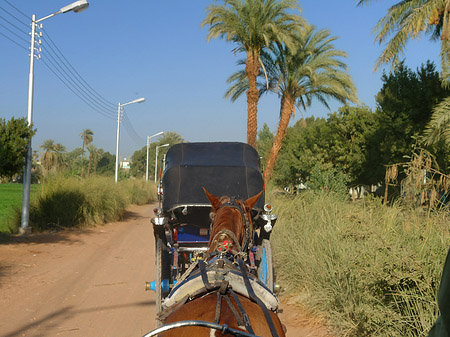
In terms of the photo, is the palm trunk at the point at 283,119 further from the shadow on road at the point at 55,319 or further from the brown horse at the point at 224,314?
the brown horse at the point at 224,314

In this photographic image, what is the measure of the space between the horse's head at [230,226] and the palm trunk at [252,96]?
16.7m

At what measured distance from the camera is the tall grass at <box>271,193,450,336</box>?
14.3 ft

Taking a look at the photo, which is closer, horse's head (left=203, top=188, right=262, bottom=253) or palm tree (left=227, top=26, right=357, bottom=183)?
horse's head (left=203, top=188, right=262, bottom=253)

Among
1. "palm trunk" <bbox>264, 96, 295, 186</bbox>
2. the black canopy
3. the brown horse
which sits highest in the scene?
"palm trunk" <bbox>264, 96, 295, 186</bbox>

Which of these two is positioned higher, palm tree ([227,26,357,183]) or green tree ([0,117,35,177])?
palm tree ([227,26,357,183])

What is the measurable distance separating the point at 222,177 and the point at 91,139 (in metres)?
108

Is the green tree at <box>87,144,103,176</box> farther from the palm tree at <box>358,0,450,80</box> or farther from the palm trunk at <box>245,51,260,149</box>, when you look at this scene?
the palm tree at <box>358,0,450,80</box>

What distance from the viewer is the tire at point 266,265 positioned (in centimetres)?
609

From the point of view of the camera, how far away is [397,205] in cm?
705

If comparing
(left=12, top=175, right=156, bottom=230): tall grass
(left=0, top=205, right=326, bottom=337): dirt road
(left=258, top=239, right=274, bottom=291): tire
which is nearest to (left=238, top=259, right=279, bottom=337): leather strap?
(left=258, top=239, right=274, bottom=291): tire

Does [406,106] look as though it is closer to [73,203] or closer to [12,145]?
[73,203]

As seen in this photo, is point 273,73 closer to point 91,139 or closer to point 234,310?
point 234,310

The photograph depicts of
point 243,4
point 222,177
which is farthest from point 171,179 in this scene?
point 243,4

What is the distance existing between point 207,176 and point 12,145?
287 inches
